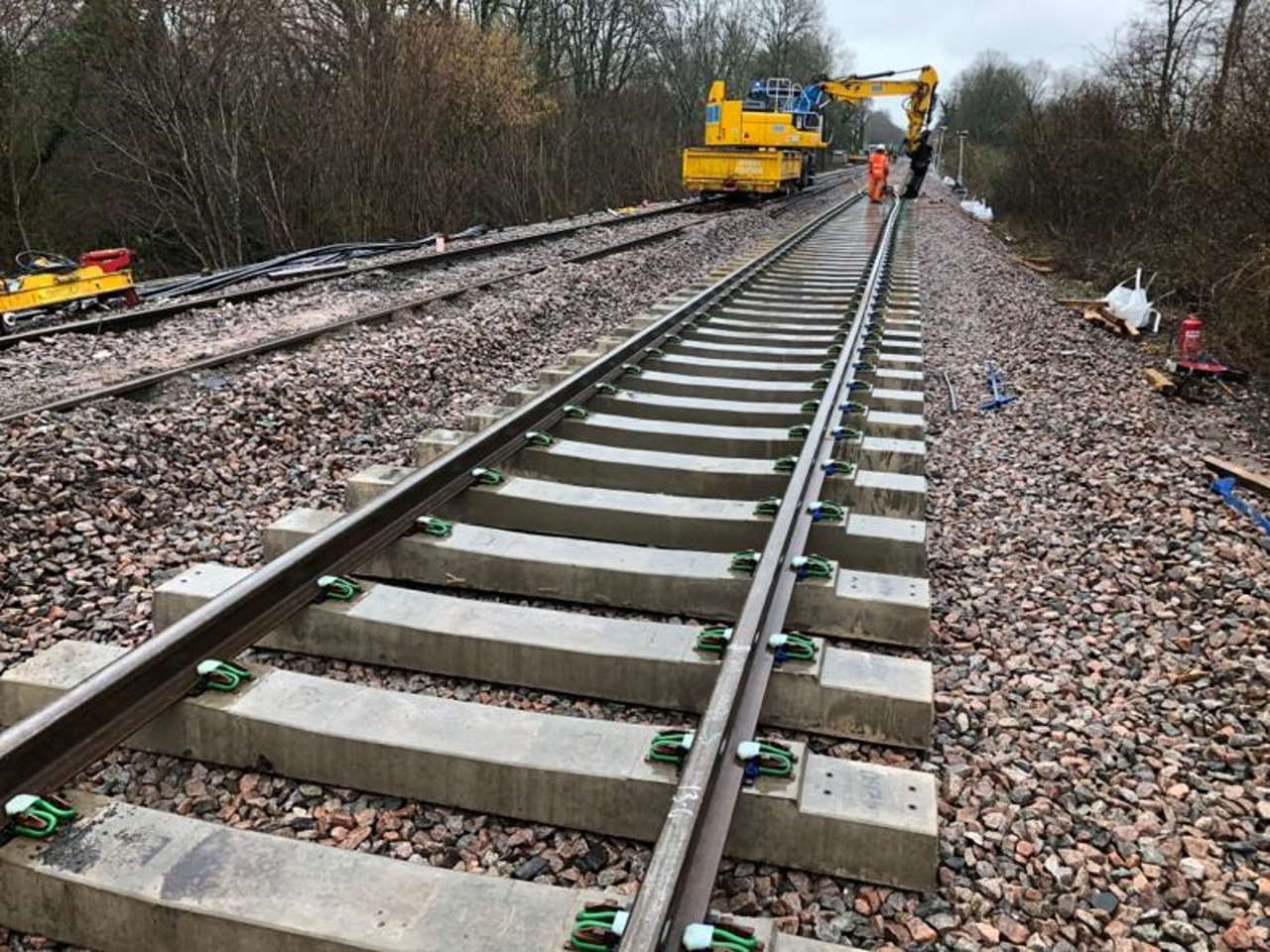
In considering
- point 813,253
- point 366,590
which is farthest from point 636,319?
point 813,253

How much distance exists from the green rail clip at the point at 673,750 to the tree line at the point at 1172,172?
6.88 metres

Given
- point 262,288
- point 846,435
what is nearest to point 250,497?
point 846,435

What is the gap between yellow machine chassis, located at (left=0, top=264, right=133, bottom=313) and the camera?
356 inches

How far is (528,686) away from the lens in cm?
312

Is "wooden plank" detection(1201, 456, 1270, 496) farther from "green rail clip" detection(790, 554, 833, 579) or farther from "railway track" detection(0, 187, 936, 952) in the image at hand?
"green rail clip" detection(790, 554, 833, 579)

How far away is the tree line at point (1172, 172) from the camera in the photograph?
27.1ft

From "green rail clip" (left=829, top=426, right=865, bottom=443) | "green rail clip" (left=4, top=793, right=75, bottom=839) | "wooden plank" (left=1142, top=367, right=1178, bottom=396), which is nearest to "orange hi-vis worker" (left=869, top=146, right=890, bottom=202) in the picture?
"wooden plank" (left=1142, top=367, right=1178, bottom=396)

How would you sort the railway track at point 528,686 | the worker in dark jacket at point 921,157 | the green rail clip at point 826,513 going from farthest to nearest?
the worker in dark jacket at point 921,157
the green rail clip at point 826,513
the railway track at point 528,686

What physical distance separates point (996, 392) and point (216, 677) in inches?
241

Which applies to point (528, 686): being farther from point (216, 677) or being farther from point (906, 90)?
point (906, 90)

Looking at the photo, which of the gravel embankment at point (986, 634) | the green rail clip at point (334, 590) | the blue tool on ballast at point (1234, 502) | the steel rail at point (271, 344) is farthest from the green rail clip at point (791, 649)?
the steel rail at point (271, 344)

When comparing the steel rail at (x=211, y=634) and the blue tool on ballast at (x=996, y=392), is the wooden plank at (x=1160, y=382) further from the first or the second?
the steel rail at (x=211, y=634)

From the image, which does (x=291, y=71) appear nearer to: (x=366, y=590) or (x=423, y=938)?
(x=366, y=590)

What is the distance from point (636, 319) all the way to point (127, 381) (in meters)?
3.90
